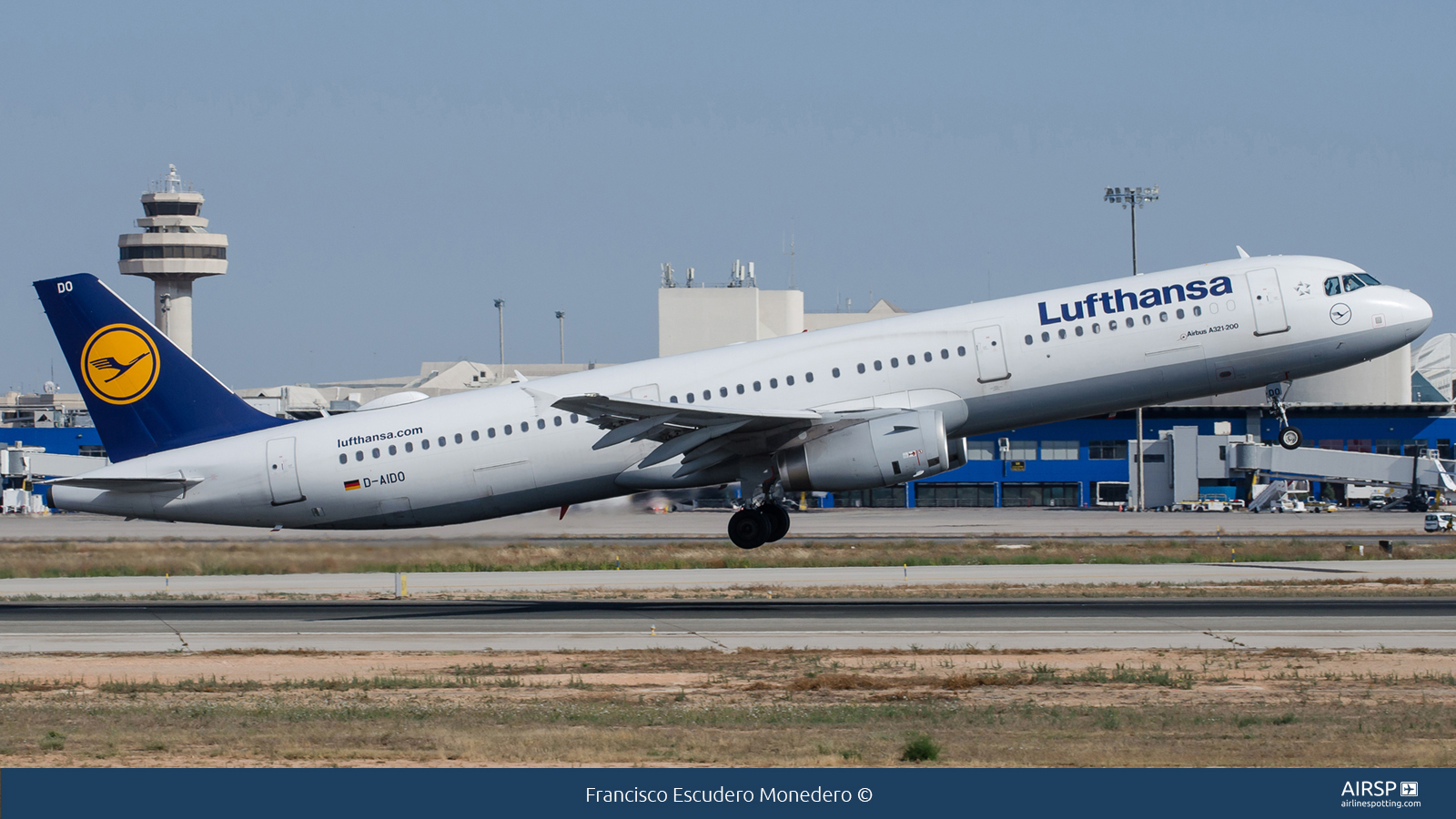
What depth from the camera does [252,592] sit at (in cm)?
3778

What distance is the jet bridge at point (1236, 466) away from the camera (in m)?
98.9

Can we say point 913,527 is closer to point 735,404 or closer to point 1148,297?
point 735,404

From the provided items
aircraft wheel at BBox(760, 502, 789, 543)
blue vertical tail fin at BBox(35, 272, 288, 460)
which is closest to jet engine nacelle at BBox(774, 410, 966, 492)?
aircraft wheel at BBox(760, 502, 789, 543)

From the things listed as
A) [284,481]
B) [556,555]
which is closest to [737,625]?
[284,481]

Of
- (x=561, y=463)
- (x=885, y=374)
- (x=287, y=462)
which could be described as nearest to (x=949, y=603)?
(x=885, y=374)

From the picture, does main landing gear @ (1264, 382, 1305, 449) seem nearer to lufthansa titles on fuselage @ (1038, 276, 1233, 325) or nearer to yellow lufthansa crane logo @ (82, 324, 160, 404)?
lufthansa titles on fuselage @ (1038, 276, 1233, 325)

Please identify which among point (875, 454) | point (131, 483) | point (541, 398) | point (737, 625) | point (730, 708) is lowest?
point (730, 708)

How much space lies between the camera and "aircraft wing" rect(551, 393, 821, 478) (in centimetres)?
3016

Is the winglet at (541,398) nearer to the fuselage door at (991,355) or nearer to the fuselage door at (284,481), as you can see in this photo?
the fuselage door at (284,481)

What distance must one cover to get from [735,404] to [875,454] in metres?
3.56

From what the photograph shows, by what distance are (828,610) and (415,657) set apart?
959cm

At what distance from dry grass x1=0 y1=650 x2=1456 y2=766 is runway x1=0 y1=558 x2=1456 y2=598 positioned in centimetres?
1312

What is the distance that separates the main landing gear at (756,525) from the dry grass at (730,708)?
940 cm

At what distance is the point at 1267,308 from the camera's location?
31578mm
